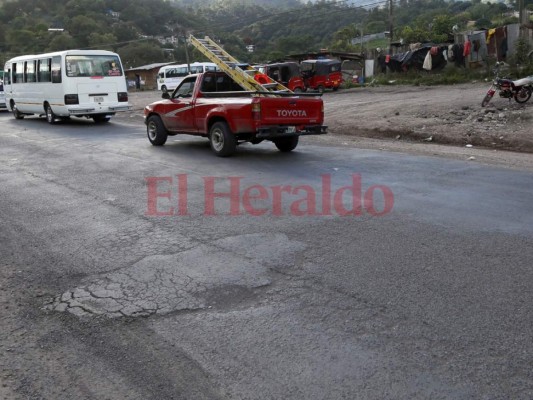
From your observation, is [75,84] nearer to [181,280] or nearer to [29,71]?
[29,71]

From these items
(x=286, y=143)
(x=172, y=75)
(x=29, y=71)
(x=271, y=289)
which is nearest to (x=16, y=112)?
(x=29, y=71)

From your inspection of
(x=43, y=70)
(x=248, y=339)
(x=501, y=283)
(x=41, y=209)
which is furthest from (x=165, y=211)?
(x=43, y=70)

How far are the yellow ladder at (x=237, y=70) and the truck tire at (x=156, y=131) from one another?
211cm

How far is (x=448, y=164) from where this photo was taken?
9812 mm

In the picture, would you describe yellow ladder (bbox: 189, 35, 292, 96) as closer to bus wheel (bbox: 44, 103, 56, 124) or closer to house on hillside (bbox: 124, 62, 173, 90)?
bus wheel (bbox: 44, 103, 56, 124)

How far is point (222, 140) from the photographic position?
1113 centimetres

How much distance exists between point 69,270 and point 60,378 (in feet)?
6.18

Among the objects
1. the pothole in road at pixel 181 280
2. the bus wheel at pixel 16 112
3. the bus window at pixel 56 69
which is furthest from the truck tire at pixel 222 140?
the bus wheel at pixel 16 112

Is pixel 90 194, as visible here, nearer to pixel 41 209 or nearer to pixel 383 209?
pixel 41 209

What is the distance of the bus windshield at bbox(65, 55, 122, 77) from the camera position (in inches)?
755

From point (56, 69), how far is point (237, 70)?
32.2 feet

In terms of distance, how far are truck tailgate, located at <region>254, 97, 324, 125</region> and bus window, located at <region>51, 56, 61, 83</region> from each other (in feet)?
39.0

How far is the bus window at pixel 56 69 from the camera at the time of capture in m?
19.3
